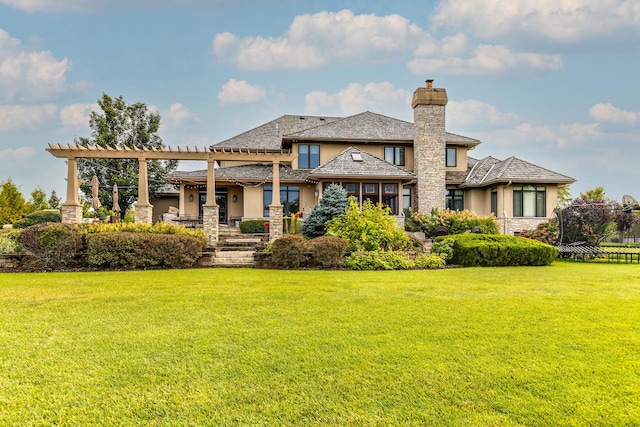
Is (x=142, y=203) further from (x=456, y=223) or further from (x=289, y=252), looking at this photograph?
(x=456, y=223)

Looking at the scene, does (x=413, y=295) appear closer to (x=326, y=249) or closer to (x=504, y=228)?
(x=326, y=249)

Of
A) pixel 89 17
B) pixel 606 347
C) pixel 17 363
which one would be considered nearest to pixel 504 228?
pixel 606 347

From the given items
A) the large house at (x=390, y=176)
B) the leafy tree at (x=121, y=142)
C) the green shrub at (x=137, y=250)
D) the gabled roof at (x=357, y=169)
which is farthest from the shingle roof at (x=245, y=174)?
the green shrub at (x=137, y=250)

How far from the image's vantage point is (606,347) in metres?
4.52

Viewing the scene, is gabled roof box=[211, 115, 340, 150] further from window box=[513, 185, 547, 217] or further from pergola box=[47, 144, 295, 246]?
window box=[513, 185, 547, 217]

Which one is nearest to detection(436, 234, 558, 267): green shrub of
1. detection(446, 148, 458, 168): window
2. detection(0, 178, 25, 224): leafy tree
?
detection(446, 148, 458, 168): window

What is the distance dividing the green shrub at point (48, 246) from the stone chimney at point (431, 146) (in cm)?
1807

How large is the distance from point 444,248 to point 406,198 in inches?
385

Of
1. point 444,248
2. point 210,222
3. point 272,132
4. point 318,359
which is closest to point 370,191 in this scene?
point 444,248

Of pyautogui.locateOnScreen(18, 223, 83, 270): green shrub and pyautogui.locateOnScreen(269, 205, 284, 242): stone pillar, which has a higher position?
pyautogui.locateOnScreen(269, 205, 284, 242): stone pillar

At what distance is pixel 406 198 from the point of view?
24344mm

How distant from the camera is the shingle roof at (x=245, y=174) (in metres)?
22.3

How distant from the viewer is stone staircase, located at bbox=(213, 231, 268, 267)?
1378cm

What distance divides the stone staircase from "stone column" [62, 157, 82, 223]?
20.2 ft
